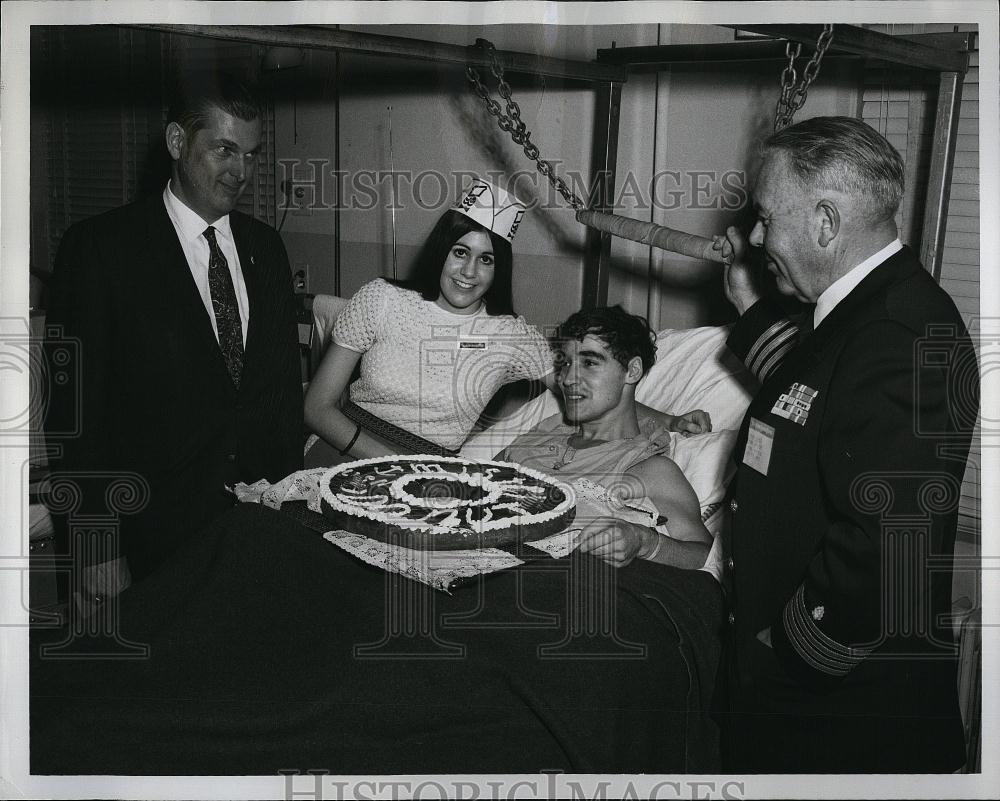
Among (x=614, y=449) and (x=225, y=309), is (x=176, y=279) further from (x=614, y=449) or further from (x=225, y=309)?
(x=614, y=449)

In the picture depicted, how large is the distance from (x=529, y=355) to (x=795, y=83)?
61 cm

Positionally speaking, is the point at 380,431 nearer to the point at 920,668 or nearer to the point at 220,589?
the point at 220,589

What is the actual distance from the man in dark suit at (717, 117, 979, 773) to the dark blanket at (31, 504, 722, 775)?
5.5 inches

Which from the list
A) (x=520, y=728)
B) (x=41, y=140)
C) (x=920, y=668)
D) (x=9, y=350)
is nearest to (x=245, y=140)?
(x=41, y=140)

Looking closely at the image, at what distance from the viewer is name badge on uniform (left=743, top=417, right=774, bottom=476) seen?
53.1 inches

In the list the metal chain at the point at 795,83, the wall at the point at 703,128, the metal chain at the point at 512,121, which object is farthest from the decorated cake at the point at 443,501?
the metal chain at the point at 795,83

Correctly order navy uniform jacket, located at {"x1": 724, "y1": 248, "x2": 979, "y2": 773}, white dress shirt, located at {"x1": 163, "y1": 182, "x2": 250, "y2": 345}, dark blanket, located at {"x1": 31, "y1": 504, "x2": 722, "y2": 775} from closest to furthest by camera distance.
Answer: navy uniform jacket, located at {"x1": 724, "y1": 248, "x2": 979, "y2": 773}
dark blanket, located at {"x1": 31, "y1": 504, "x2": 722, "y2": 775}
white dress shirt, located at {"x1": 163, "y1": 182, "x2": 250, "y2": 345}

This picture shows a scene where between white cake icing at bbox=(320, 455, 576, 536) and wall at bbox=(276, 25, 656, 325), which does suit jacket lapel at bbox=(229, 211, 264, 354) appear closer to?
wall at bbox=(276, 25, 656, 325)

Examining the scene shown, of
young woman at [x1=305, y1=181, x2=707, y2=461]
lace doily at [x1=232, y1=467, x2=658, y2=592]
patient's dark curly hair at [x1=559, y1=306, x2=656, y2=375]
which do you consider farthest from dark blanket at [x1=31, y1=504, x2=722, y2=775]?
patient's dark curly hair at [x1=559, y1=306, x2=656, y2=375]

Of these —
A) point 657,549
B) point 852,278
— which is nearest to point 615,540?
point 657,549

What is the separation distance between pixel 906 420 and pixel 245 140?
1091 millimetres

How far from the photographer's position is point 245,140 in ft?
4.83

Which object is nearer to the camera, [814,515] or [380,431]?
[814,515]

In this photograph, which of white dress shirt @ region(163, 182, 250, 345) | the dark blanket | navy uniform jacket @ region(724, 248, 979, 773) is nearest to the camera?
navy uniform jacket @ region(724, 248, 979, 773)
